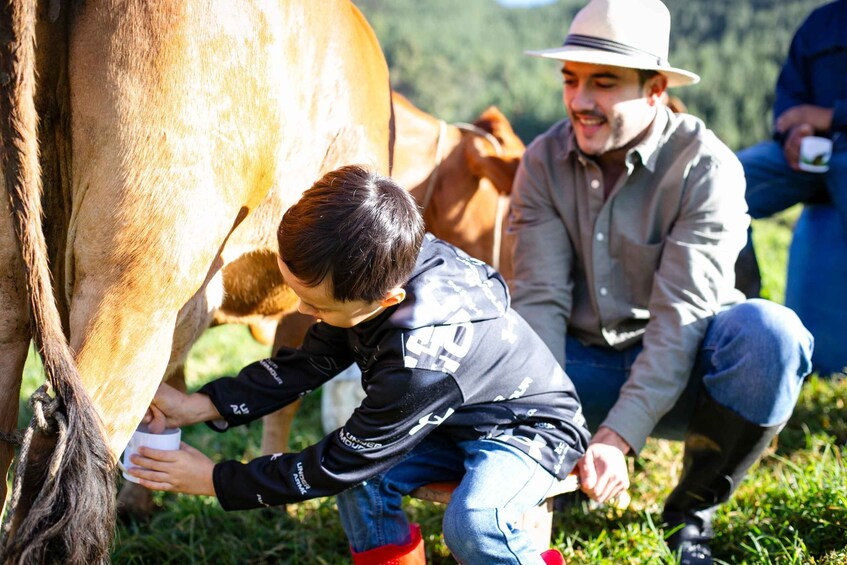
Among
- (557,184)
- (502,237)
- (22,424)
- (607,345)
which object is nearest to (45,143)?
(557,184)

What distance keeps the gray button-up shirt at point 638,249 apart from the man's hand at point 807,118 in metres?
1.61

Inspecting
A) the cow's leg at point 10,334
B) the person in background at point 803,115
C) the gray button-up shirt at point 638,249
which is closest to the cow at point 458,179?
the gray button-up shirt at point 638,249

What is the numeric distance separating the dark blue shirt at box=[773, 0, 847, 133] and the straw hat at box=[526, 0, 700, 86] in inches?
70.7

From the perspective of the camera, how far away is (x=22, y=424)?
4336 millimetres

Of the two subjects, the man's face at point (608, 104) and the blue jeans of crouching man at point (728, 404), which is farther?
the man's face at point (608, 104)

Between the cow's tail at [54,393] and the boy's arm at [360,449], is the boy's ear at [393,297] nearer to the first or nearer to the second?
the boy's arm at [360,449]

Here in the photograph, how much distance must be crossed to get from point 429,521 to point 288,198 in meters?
1.35

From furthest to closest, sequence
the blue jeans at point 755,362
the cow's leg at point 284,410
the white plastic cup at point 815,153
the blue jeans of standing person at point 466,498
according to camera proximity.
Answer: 1. the white plastic cup at point 815,153
2. the cow's leg at point 284,410
3. the blue jeans at point 755,362
4. the blue jeans of standing person at point 466,498

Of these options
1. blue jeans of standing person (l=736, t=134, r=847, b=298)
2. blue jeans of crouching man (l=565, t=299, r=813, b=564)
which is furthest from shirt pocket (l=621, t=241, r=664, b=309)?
blue jeans of standing person (l=736, t=134, r=847, b=298)

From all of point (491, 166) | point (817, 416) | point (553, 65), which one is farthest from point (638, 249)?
point (553, 65)

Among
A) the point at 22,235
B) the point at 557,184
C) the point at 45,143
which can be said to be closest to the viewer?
the point at 22,235

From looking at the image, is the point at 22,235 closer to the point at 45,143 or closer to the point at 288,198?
the point at 45,143

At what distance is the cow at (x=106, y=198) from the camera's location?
178 centimetres

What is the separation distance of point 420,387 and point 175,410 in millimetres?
694
